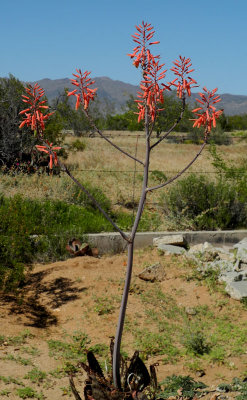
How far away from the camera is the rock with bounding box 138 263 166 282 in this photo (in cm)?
655

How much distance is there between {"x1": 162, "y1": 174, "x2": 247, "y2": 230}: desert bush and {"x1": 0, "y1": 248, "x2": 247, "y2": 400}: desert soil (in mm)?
1718

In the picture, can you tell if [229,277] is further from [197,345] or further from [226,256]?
[197,345]

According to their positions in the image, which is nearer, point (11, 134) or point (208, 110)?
point (208, 110)

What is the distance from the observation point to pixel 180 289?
20.8ft

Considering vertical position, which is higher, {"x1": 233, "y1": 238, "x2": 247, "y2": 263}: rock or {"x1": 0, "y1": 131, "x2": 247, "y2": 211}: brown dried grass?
{"x1": 0, "y1": 131, "x2": 247, "y2": 211}: brown dried grass

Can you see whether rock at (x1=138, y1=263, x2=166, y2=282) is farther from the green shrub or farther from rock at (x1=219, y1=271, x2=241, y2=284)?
the green shrub

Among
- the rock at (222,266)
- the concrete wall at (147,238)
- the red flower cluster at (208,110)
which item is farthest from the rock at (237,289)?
the red flower cluster at (208,110)

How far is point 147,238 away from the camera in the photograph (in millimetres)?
7965

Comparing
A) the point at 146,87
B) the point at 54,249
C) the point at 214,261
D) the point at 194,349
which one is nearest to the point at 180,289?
the point at 214,261

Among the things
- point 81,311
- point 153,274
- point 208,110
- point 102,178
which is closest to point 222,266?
point 153,274

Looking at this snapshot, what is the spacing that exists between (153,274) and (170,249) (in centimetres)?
96

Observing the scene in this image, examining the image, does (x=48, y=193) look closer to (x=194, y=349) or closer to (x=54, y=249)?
(x=54, y=249)

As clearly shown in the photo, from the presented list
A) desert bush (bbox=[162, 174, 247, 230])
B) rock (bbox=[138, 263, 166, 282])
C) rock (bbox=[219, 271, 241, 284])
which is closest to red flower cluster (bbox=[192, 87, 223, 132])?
rock (bbox=[219, 271, 241, 284])

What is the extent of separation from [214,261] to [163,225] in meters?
2.03
